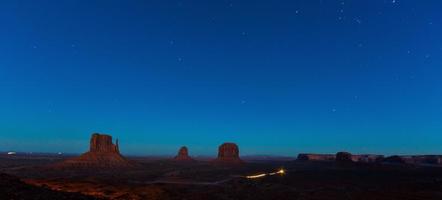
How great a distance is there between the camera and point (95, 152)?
151375 mm

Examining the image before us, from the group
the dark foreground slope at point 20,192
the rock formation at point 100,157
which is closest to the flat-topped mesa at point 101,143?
the rock formation at point 100,157

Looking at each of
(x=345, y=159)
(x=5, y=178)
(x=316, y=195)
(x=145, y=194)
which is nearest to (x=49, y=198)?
(x=5, y=178)

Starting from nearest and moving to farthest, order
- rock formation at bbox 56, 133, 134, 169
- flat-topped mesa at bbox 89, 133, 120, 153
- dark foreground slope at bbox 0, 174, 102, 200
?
dark foreground slope at bbox 0, 174, 102, 200 → rock formation at bbox 56, 133, 134, 169 → flat-topped mesa at bbox 89, 133, 120, 153

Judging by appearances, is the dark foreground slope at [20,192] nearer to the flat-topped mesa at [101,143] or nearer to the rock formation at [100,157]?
the rock formation at [100,157]

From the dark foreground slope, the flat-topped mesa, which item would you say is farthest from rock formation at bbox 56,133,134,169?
the dark foreground slope

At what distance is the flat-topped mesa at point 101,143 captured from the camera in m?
152

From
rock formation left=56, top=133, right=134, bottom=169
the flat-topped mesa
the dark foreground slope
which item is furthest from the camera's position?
the flat-topped mesa

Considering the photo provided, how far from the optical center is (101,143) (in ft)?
505

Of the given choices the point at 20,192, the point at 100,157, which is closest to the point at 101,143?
the point at 100,157

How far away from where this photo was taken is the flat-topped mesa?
500ft

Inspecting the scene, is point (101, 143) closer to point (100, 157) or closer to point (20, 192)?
point (100, 157)

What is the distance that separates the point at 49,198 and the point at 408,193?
Answer: 181 ft

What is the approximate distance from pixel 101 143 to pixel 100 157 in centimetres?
655

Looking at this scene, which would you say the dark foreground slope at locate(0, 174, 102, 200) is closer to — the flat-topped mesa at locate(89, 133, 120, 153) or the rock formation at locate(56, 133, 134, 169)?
the rock formation at locate(56, 133, 134, 169)
